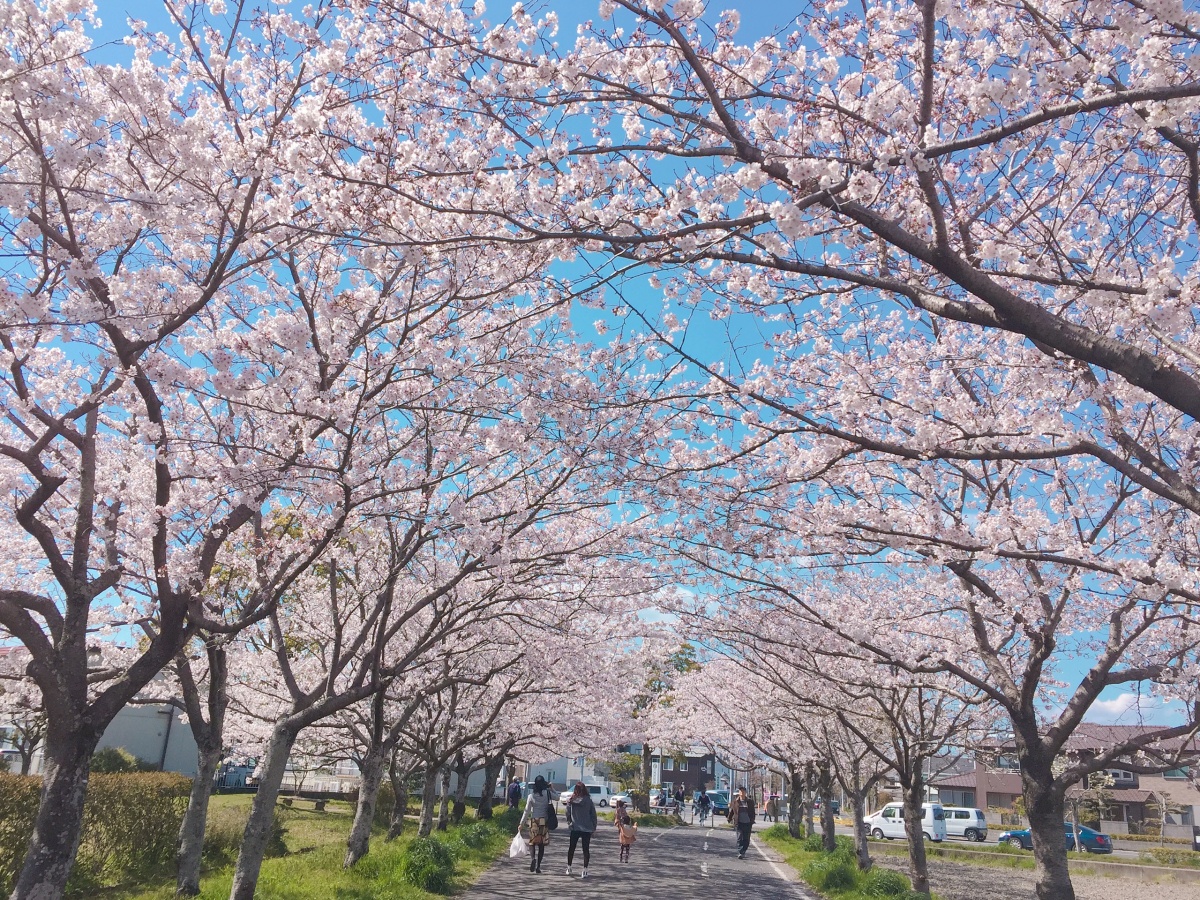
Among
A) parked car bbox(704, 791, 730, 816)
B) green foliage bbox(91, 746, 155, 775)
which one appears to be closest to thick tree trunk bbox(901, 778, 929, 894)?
green foliage bbox(91, 746, 155, 775)

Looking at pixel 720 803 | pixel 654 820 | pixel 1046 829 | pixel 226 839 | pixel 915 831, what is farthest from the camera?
pixel 720 803

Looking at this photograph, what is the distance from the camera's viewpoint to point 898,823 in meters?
35.7

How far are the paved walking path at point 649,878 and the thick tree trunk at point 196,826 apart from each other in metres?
3.59

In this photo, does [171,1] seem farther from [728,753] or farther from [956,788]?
[956,788]

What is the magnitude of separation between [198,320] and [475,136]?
383 centimetres

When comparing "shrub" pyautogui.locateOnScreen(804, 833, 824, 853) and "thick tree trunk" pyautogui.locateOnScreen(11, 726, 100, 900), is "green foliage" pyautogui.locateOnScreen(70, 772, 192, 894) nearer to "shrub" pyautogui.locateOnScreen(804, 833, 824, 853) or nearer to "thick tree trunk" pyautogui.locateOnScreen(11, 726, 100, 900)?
"thick tree trunk" pyautogui.locateOnScreen(11, 726, 100, 900)

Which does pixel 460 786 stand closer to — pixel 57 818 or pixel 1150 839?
pixel 57 818

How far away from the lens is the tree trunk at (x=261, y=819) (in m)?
7.77

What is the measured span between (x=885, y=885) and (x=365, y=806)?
315 inches

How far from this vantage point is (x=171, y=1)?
569 centimetres

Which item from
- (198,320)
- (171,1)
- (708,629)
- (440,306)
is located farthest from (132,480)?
(708,629)

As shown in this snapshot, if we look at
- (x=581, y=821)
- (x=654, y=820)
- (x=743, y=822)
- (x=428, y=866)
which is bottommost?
(x=654, y=820)

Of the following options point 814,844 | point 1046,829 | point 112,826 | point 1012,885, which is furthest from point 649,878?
point 1012,885

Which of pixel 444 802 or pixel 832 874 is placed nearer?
pixel 832 874
